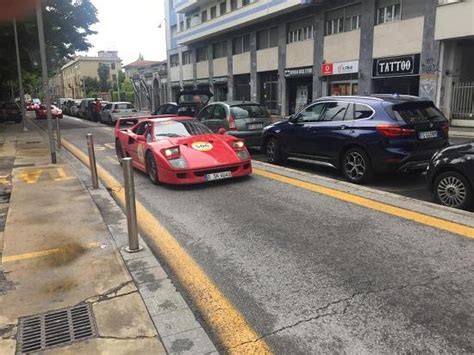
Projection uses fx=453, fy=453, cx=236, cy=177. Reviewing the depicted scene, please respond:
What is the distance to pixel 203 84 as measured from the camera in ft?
141

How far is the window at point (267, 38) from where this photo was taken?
103 feet

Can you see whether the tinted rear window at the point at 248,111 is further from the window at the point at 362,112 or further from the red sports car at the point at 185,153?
the window at the point at 362,112

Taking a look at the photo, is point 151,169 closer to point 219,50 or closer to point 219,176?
point 219,176

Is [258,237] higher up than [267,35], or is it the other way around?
[267,35]

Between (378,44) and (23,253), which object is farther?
(378,44)

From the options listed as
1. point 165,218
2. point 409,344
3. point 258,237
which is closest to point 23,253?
point 165,218

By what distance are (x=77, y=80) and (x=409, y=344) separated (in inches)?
4809

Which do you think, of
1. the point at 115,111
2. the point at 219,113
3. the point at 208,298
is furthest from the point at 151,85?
the point at 208,298

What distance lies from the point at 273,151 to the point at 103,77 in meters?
101

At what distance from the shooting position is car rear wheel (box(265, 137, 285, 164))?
10586 mm

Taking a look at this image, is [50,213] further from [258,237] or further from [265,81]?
[265,81]

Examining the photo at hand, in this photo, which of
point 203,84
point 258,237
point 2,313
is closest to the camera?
point 2,313

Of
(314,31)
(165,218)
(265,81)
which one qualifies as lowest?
(165,218)

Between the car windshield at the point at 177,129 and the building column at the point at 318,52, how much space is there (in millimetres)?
18717
